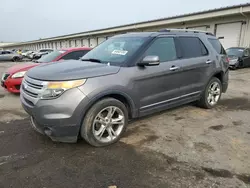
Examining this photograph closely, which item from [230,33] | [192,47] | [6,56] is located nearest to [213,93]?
[192,47]

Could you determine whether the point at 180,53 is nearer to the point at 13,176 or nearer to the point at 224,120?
the point at 224,120

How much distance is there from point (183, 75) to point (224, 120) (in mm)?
1357

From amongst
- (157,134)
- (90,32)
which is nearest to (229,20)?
(157,134)

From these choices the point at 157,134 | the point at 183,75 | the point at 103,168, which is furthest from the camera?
the point at 183,75

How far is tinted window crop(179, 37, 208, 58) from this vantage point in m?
4.56

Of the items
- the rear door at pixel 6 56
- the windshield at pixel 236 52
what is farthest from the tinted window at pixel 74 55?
the rear door at pixel 6 56

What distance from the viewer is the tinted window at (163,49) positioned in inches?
157

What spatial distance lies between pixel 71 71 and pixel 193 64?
8.66 feet

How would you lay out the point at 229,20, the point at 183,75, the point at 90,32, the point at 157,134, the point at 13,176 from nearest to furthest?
the point at 13,176 < the point at 157,134 < the point at 183,75 < the point at 229,20 < the point at 90,32

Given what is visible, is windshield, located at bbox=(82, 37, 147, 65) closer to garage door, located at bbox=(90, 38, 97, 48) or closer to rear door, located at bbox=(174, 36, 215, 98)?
rear door, located at bbox=(174, 36, 215, 98)

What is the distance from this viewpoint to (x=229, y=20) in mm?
18062

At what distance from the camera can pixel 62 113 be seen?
3.04m

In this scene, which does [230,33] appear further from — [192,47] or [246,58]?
[192,47]

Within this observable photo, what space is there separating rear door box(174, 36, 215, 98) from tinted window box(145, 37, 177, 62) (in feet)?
0.75
